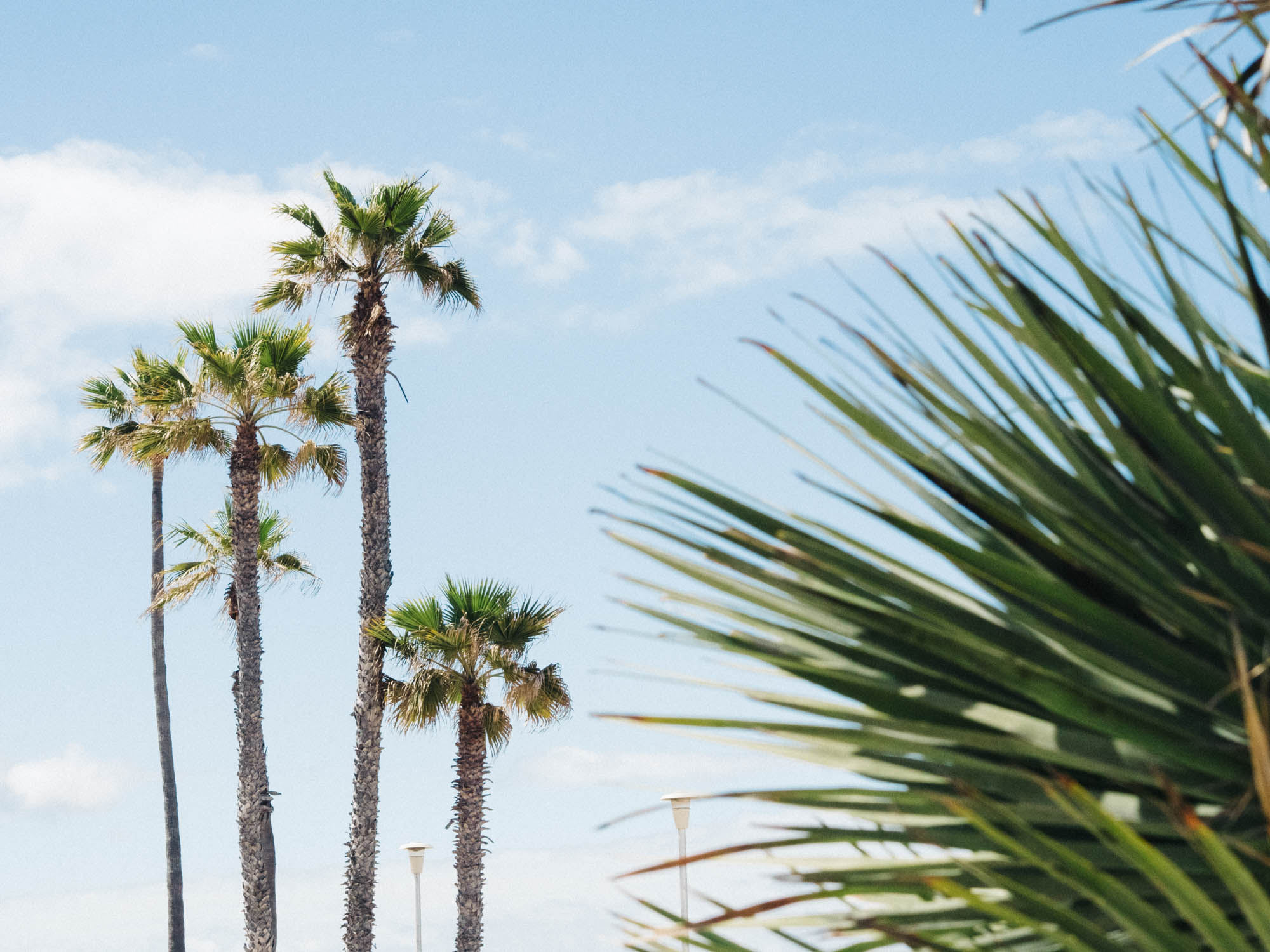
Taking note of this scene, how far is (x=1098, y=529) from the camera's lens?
6.57 feet

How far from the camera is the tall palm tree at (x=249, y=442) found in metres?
20.8

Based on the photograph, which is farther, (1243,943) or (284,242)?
(284,242)

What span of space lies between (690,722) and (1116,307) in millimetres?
1032

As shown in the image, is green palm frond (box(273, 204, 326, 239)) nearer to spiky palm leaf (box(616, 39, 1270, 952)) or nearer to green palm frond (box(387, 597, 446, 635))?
green palm frond (box(387, 597, 446, 635))

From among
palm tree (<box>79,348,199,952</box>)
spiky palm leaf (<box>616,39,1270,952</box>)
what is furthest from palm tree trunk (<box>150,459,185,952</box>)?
spiky palm leaf (<box>616,39,1270,952</box>)

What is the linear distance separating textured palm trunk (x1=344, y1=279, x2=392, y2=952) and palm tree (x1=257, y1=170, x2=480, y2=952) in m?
0.01

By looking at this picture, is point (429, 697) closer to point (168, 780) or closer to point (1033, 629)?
point (168, 780)

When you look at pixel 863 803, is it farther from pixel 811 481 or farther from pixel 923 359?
pixel 923 359

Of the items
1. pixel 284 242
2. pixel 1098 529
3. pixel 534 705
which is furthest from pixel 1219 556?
pixel 284 242

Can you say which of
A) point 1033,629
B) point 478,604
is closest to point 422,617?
point 478,604

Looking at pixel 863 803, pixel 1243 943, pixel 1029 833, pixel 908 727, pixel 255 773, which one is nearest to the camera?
pixel 1243 943

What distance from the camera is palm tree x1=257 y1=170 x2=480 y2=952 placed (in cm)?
1934

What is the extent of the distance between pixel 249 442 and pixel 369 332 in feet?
9.36

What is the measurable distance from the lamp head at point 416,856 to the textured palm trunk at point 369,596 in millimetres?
1761
